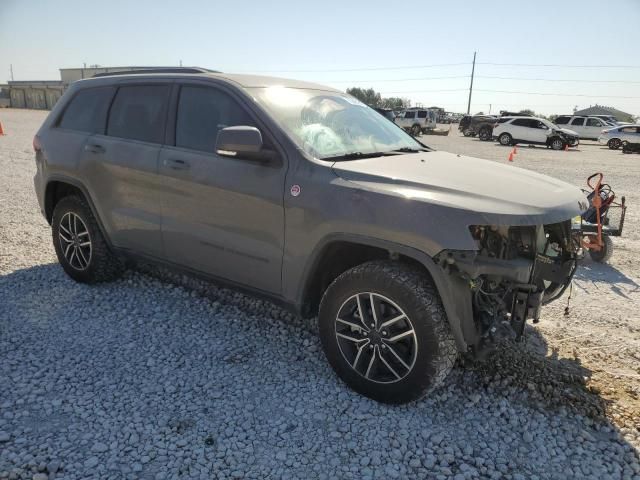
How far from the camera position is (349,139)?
3504 millimetres

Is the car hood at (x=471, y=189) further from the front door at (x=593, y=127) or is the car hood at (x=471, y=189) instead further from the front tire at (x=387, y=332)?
the front door at (x=593, y=127)

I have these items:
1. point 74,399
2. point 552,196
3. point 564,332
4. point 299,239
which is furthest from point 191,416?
point 564,332

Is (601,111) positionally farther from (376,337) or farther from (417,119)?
(376,337)

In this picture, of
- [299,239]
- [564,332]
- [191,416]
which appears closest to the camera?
[191,416]

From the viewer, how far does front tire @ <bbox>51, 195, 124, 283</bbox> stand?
4418 millimetres

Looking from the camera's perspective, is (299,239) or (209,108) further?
(209,108)

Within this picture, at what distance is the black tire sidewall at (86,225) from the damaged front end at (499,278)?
326 centimetres

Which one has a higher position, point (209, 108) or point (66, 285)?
point (209, 108)

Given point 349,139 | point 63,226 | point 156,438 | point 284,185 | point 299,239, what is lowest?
point 156,438

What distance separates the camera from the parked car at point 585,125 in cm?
3219

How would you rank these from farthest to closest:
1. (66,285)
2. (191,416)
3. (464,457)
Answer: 1. (66,285)
2. (191,416)
3. (464,457)

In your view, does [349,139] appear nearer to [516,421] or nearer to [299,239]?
[299,239]

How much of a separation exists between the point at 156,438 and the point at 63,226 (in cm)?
282

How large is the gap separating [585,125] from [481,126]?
702 centimetres
